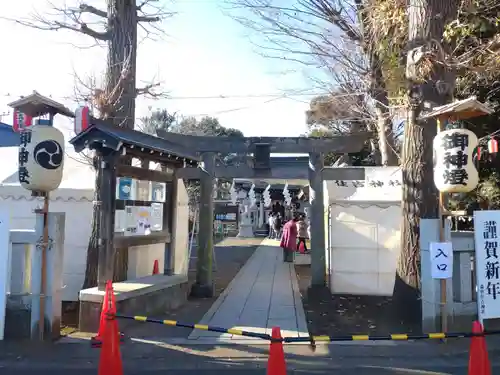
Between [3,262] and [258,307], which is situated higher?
[3,262]

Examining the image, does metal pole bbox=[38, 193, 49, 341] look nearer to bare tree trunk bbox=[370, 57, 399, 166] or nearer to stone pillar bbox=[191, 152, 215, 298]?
stone pillar bbox=[191, 152, 215, 298]

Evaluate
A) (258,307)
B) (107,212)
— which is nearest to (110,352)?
(107,212)

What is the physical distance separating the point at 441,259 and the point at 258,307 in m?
4.05

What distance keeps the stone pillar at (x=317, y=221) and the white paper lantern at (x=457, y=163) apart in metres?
4.48


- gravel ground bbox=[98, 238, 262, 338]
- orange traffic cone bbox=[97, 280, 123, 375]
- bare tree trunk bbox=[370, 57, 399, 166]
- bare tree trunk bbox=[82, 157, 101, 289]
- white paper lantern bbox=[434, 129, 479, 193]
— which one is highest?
bare tree trunk bbox=[370, 57, 399, 166]

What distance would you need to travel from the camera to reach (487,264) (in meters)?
7.26

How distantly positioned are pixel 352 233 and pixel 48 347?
6.98 metres

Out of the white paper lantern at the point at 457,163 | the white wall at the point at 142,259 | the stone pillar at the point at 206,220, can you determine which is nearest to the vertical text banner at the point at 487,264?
the white paper lantern at the point at 457,163

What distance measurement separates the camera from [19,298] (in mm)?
7391

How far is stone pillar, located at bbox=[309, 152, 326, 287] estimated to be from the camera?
1118 cm

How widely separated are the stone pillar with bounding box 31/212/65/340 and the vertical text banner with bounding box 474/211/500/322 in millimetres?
6587

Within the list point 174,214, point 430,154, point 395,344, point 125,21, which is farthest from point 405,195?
point 125,21

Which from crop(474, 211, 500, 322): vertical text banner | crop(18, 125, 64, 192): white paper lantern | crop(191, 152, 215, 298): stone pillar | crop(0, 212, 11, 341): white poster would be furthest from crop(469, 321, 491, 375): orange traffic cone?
crop(191, 152, 215, 298): stone pillar

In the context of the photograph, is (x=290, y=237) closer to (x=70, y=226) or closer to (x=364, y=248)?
(x=364, y=248)
